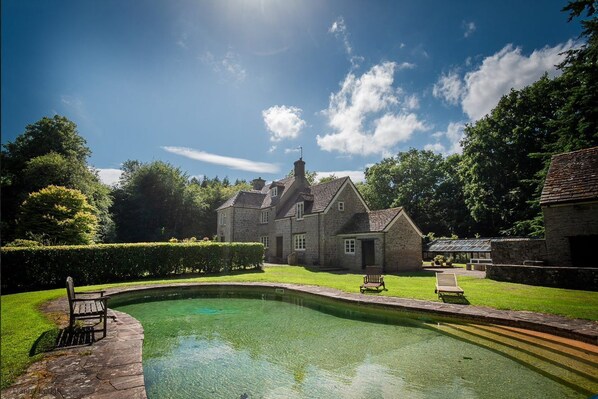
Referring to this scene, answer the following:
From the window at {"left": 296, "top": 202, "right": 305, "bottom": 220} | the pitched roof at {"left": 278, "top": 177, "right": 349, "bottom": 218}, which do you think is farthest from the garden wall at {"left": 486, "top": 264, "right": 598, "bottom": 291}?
the window at {"left": 296, "top": 202, "right": 305, "bottom": 220}

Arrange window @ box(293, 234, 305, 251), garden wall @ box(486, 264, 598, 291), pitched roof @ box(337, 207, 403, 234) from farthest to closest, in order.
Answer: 1. window @ box(293, 234, 305, 251)
2. pitched roof @ box(337, 207, 403, 234)
3. garden wall @ box(486, 264, 598, 291)

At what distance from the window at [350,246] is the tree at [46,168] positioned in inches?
1042

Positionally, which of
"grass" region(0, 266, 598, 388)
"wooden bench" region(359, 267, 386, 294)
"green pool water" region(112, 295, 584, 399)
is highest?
"wooden bench" region(359, 267, 386, 294)

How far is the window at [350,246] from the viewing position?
86.5ft

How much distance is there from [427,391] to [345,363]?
1.87m

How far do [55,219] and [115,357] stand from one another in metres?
22.4

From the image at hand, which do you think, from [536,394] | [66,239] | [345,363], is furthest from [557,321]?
[66,239]

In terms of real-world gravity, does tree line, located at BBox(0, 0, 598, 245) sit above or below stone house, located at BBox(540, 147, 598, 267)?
above

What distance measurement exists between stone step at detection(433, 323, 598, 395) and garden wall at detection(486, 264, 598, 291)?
811cm

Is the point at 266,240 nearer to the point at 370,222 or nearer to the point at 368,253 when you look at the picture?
the point at 368,253

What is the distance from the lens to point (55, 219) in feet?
74.6

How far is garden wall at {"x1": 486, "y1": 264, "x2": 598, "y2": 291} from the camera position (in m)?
12.9

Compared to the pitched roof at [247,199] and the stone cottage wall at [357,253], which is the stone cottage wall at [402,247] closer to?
the stone cottage wall at [357,253]

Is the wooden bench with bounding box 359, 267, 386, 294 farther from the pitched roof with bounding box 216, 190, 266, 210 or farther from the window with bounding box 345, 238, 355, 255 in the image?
the pitched roof with bounding box 216, 190, 266, 210
